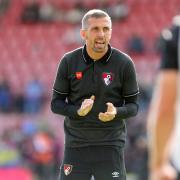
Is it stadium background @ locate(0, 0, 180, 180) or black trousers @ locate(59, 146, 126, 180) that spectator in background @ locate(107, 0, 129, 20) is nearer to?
stadium background @ locate(0, 0, 180, 180)

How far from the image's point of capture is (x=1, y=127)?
1528 centimetres

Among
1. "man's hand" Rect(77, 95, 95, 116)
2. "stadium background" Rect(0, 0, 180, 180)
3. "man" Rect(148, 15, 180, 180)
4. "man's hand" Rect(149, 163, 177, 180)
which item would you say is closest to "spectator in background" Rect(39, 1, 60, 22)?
"stadium background" Rect(0, 0, 180, 180)

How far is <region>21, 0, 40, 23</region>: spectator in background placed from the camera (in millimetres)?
19000

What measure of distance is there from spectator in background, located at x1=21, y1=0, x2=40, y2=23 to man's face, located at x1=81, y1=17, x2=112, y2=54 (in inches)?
597

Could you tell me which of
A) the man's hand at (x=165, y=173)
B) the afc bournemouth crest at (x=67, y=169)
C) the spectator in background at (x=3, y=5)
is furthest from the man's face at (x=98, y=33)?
the spectator in background at (x=3, y=5)

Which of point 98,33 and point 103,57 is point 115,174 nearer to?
point 103,57

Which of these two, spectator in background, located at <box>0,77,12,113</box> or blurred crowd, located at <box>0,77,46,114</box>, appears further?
blurred crowd, located at <box>0,77,46,114</box>

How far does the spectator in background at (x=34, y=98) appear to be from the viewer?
1559cm

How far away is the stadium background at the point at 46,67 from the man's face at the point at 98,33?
705cm

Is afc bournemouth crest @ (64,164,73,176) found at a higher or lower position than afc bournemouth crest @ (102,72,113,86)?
lower

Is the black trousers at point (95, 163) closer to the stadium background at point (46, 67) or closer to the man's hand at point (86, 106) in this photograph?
the man's hand at point (86, 106)

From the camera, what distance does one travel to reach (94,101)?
3945 mm

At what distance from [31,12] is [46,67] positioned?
2.24m

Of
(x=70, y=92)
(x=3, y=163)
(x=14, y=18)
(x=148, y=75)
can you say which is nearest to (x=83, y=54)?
(x=70, y=92)
